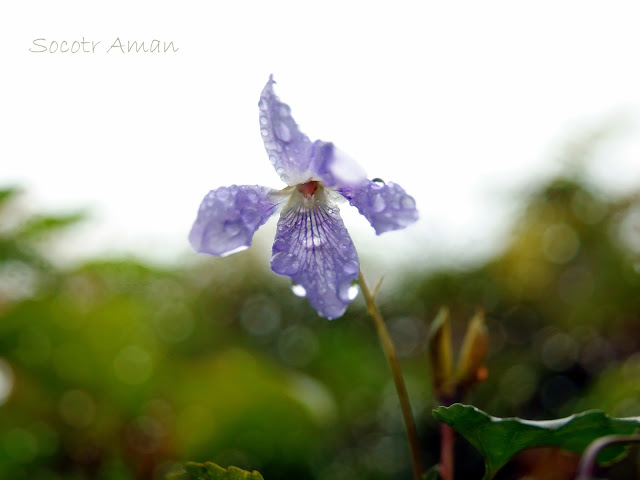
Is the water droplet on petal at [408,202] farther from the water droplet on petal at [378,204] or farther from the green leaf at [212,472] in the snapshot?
the green leaf at [212,472]

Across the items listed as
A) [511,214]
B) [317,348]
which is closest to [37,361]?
[317,348]

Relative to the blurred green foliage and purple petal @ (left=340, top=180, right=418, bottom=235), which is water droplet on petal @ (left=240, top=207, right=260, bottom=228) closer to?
purple petal @ (left=340, top=180, right=418, bottom=235)

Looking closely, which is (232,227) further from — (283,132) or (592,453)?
(592,453)

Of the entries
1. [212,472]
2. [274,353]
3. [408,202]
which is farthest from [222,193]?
[274,353]

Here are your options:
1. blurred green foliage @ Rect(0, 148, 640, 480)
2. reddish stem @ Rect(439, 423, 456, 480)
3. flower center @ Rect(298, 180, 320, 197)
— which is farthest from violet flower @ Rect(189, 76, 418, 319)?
blurred green foliage @ Rect(0, 148, 640, 480)

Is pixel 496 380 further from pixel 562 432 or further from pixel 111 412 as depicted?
pixel 562 432

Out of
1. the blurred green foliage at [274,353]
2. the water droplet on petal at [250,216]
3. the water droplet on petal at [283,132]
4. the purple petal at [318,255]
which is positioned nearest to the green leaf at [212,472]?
the purple petal at [318,255]
